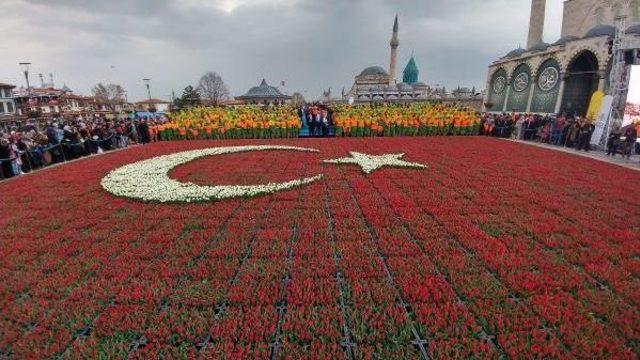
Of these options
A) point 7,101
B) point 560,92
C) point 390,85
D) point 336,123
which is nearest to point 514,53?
point 560,92

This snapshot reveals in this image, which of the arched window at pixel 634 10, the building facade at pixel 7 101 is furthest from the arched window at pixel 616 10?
the building facade at pixel 7 101

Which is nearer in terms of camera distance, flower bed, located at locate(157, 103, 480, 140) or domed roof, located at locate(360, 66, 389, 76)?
flower bed, located at locate(157, 103, 480, 140)

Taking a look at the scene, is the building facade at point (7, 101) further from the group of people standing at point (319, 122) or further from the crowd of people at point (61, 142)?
the group of people standing at point (319, 122)

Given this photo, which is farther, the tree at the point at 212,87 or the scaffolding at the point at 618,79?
the tree at the point at 212,87

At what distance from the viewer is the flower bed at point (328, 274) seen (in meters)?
3.18

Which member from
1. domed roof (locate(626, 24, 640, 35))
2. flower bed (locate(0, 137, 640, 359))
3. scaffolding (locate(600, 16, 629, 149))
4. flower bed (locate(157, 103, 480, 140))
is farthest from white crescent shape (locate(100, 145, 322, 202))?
domed roof (locate(626, 24, 640, 35))

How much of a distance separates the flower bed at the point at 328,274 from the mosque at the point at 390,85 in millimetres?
61963

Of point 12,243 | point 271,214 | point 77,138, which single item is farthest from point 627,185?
point 77,138

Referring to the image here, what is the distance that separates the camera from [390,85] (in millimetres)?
76312

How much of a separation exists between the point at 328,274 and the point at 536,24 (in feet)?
194

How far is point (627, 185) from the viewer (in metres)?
9.05

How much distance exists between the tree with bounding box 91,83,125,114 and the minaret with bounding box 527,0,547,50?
9463 centimetres

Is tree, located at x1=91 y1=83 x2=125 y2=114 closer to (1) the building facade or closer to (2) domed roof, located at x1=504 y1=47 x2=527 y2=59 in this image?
(1) the building facade

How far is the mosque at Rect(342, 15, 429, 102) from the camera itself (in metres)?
71.4
